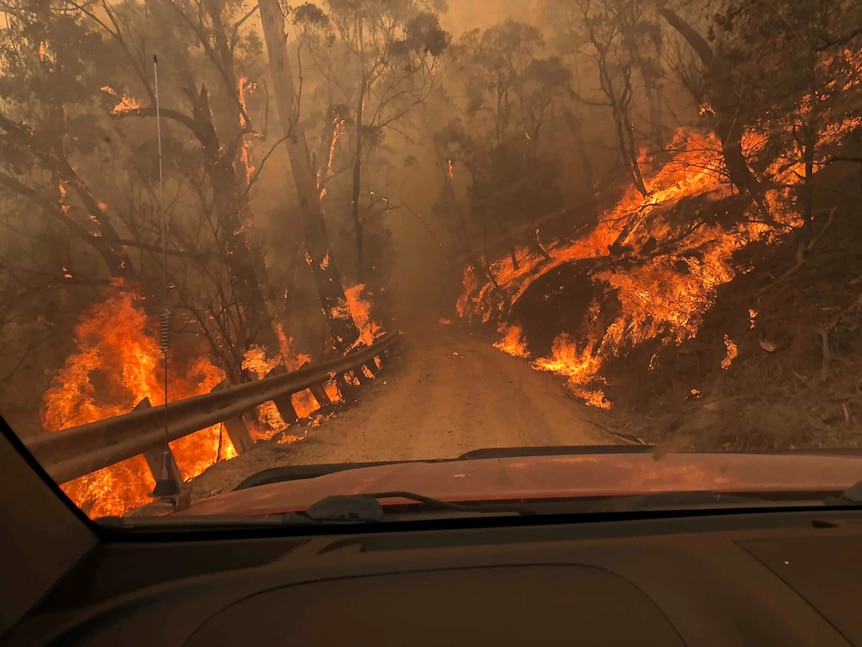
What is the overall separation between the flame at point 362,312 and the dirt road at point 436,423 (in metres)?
5.49

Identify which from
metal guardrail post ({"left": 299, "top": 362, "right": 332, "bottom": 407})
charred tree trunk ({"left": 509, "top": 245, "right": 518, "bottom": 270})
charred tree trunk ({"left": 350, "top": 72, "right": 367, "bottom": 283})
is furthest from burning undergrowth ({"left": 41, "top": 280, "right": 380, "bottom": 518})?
charred tree trunk ({"left": 509, "top": 245, "right": 518, "bottom": 270})

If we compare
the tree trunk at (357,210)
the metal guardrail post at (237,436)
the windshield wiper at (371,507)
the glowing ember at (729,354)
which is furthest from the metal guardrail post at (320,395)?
the tree trunk at (357,210)

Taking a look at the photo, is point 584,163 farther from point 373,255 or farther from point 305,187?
point 305,187

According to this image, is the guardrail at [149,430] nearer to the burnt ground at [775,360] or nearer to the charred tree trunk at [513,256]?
the burnt ground at [775,360]

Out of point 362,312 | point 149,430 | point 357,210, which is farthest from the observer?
point 357,210

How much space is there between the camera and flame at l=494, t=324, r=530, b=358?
62.4ft

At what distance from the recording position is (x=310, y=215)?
19625mm

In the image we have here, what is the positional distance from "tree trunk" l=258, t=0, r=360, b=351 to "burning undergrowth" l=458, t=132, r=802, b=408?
5.60m

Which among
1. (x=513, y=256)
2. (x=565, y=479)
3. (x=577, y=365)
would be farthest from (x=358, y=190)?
(x=565, y=479)

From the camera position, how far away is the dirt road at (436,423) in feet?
24.5

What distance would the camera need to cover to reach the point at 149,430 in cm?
556

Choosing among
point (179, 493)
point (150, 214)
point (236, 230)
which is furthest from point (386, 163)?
point (179, 493)

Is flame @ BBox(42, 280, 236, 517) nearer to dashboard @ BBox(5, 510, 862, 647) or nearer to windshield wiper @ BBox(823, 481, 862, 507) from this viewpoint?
dashboard @ BBox(5, 510, 862, 647)

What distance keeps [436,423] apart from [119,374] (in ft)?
23.3
